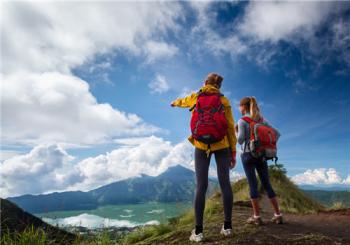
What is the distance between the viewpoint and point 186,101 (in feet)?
19.9

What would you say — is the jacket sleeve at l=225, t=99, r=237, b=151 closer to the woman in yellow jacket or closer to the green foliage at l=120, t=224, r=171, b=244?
the woman in yellow jacket

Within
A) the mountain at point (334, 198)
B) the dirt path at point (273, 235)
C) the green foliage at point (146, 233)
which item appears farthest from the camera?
the mountain at point (334, 198)

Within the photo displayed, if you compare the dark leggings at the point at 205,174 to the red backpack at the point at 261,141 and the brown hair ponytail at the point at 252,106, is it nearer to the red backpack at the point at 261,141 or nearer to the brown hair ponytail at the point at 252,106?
the red backpack at the point at 261,141

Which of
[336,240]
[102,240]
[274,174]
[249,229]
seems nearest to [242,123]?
[249,229]

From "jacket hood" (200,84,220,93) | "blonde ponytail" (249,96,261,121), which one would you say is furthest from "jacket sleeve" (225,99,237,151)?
"blonde ponytail" (249,96,261,121)

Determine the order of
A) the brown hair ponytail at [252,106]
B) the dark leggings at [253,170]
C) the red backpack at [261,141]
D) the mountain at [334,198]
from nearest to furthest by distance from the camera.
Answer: the red backpack at [261,141], the dark leggings at [253,170], the brown hair ponytail at [252,106], the mountain at [334,198]

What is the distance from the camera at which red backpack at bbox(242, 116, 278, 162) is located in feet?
21.1

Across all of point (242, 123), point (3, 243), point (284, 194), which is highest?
point (242, 123)

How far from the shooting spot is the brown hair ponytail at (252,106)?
666 centimetres

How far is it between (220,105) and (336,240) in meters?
2.84

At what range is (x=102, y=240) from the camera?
19.0 feet

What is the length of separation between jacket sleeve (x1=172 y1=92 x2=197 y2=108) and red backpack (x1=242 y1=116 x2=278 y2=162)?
49.2 inches

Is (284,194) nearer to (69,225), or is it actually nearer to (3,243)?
(69,225)

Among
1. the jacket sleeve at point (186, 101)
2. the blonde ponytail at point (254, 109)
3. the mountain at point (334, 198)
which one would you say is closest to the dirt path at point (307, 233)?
the blonde ponytail at point (254, 109)
